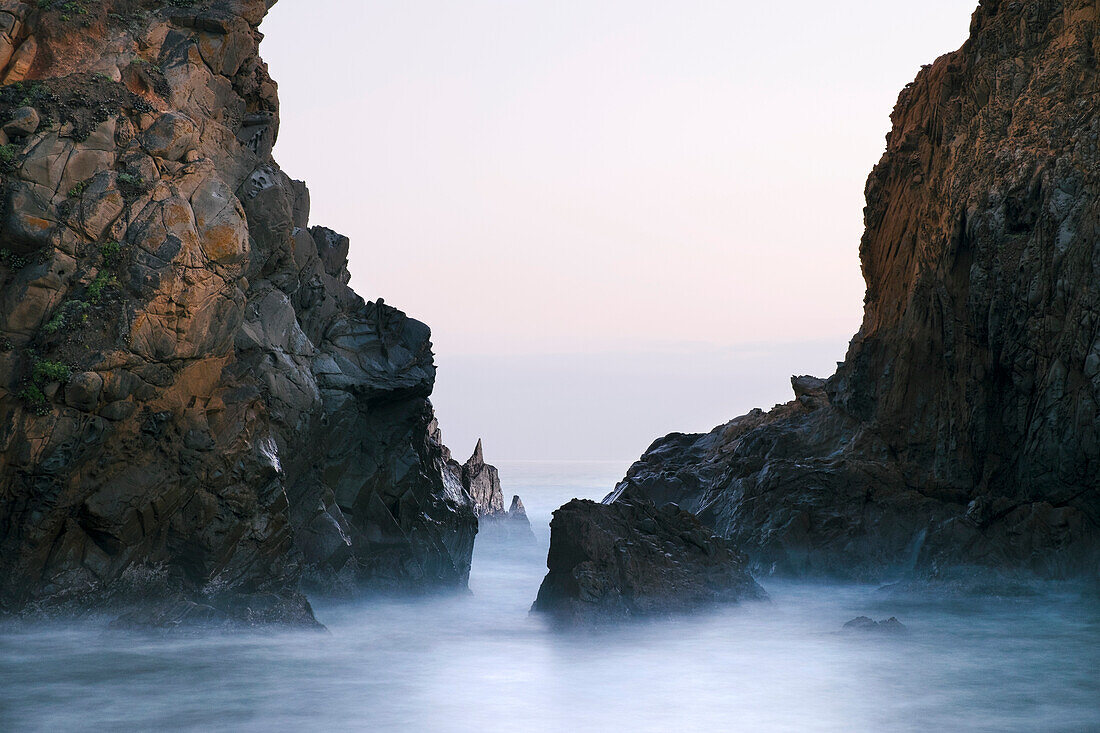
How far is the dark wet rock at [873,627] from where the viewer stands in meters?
23.8

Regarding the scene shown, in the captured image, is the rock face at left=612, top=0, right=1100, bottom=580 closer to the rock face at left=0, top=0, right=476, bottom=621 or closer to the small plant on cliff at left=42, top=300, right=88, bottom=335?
the rock face at left=0, top=0, right=476, bottom=621

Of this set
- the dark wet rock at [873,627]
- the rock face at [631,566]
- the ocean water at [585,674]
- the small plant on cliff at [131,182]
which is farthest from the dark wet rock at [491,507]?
the small plant on cliff at [131,182]

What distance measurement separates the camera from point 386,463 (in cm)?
3028

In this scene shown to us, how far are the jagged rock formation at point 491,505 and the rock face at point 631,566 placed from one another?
65.3ft

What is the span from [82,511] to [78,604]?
1.86 m

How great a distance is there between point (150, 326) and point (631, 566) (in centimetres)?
1261

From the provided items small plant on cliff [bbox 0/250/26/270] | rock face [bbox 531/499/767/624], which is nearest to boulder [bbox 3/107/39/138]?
small plant on cliff [bbox 0/250/26/270]

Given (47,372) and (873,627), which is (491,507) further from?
(47,372)

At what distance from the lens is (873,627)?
24156 millimetres

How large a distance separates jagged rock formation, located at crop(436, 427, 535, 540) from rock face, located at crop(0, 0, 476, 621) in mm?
23210

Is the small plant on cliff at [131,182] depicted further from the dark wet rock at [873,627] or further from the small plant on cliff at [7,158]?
the dark wet rock at [873,627]

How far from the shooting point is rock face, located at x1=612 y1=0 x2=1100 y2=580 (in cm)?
2759

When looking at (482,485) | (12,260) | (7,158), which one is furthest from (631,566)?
(482,485)

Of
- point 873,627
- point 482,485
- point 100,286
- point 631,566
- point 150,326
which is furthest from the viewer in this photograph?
point 482,485
